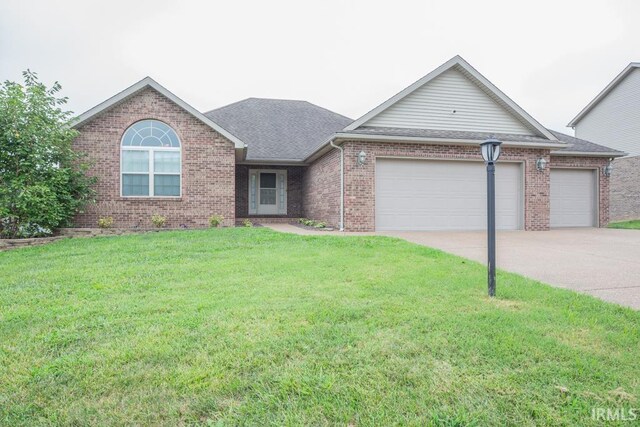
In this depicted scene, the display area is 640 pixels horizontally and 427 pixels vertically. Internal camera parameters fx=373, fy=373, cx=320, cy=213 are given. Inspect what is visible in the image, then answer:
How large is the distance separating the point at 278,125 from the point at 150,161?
7.62 metres

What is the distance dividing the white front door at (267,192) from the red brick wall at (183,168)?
3.75 m

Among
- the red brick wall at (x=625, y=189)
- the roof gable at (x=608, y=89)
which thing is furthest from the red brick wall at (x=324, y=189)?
the roof gable at (x=608, y=89)

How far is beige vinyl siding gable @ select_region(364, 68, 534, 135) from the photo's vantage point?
12.3 meters

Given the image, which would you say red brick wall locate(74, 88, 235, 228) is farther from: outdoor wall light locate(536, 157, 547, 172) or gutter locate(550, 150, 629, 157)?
gutter locate(550, 150, 629, 157)

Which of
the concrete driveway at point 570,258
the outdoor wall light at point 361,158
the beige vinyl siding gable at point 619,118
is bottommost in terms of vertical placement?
the concrete driveway at point 570,258

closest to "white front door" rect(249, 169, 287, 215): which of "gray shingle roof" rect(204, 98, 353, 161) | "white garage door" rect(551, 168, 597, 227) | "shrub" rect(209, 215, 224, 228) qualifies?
"gray shingle roof" rect(204, 98, 353, 161)

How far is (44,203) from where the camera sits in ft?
32.2

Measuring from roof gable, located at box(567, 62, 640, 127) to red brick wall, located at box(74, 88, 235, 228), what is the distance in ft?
66.4

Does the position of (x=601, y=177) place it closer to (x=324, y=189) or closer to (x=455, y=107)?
(x=455, y=107)

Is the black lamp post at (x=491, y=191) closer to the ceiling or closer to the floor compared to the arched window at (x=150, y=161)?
closer to the floor

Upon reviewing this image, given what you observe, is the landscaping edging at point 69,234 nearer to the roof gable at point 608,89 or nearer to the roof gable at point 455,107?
the roof gable at point 455,107

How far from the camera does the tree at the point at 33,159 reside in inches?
383

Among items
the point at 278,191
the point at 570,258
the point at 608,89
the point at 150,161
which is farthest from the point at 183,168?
the point at 608,89

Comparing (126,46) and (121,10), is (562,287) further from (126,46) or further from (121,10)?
(126,46)
